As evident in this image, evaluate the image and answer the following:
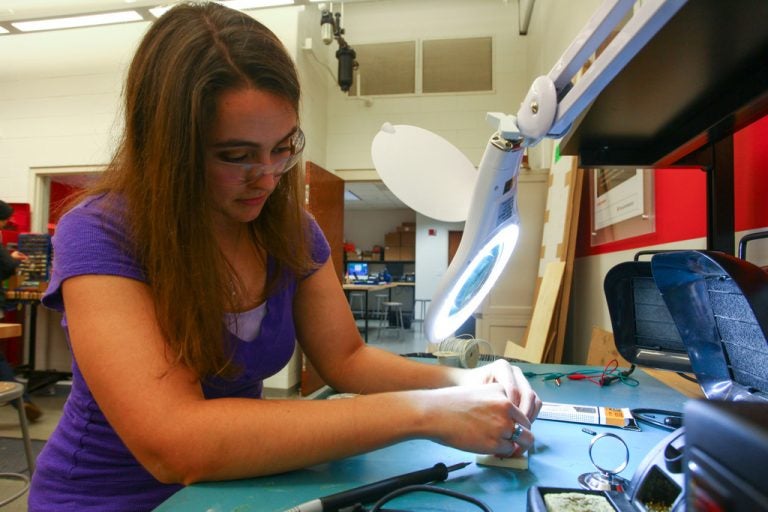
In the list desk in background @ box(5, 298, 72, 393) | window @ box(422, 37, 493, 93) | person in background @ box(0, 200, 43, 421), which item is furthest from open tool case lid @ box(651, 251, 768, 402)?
desk in background @ box(5, 298, 72, 393)

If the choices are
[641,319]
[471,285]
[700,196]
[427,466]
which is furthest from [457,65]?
[427,466]

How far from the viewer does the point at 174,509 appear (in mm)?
413

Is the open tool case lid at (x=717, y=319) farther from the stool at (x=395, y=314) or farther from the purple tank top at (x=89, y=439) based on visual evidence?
the stool at (x=395, y=314)

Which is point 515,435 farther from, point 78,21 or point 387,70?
point 78,21

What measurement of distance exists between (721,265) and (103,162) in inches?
34.1

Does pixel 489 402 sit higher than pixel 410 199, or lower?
lower

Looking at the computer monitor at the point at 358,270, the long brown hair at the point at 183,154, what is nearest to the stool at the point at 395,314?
the computer monitor at the point at 358,270

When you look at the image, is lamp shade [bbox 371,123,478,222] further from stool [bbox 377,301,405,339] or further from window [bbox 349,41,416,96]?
stool [bbox 377,301,405,339]

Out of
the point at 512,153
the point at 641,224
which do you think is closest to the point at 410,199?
the point at 512,153

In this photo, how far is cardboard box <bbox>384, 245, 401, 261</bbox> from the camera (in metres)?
9.33

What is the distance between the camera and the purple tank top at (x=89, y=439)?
0.52 m

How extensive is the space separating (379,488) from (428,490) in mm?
54

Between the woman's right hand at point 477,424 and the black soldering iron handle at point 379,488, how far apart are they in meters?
0.04

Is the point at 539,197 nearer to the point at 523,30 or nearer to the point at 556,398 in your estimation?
the point at 523,30
